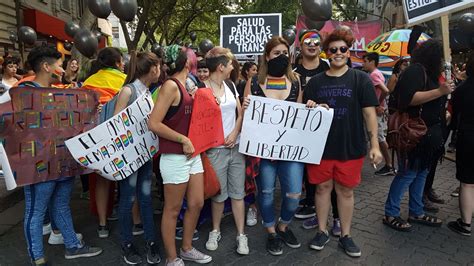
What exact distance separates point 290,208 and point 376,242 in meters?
0.97

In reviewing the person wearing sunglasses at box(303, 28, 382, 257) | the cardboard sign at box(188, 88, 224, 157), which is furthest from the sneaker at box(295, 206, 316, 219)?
the cardboard sign at box(188, 88, 224, 157)

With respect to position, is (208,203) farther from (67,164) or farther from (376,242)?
(376,242)

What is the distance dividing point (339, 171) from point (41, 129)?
2.49 metres

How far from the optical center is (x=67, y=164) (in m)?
3.13

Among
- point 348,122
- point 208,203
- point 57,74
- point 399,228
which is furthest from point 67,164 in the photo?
point 399,228

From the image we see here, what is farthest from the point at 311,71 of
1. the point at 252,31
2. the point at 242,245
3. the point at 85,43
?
the point at 85,43

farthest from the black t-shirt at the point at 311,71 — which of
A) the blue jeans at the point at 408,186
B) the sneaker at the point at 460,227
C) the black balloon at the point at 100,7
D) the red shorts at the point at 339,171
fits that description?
the black balloon at the point at 100,7

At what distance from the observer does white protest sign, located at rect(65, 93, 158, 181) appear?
2.91 m

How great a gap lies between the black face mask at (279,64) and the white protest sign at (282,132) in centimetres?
29

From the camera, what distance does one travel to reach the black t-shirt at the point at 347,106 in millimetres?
3115

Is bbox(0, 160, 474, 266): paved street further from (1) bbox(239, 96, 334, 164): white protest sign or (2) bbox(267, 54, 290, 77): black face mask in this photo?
(2) bbox(267, 54, 290, 77): black face mask

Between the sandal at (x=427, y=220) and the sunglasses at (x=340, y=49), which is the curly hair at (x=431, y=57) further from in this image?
the sandal at (x=427, y=220)

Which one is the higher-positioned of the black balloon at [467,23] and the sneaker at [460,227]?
the black balloon at [467,23]

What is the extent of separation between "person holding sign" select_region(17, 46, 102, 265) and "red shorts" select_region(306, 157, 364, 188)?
2198 mm
